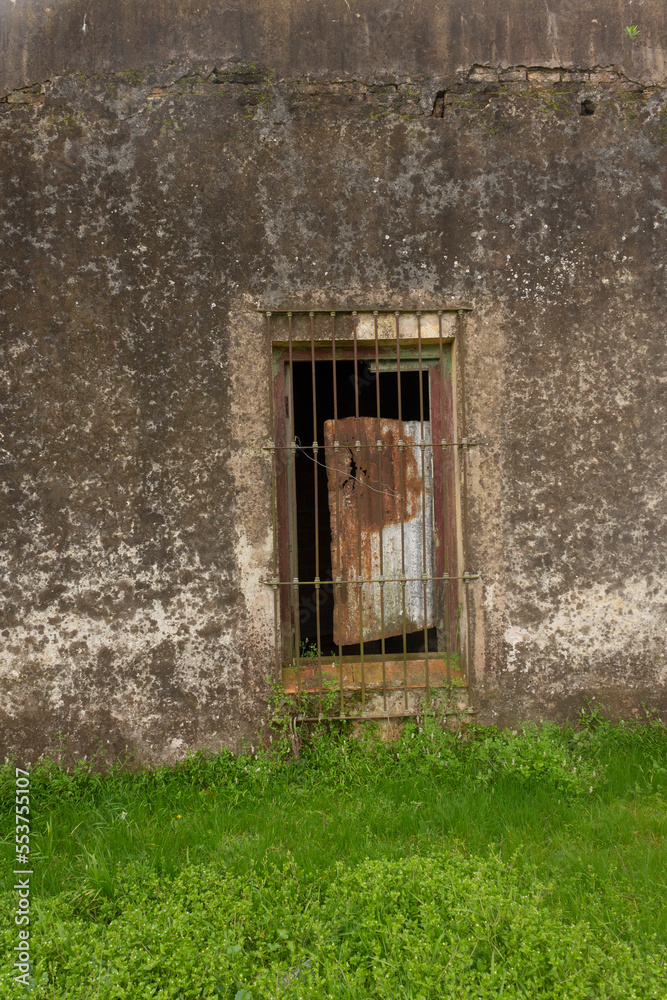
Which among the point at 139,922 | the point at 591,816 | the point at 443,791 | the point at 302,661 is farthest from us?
the point at 302,661

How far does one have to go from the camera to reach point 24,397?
3416 millimetres

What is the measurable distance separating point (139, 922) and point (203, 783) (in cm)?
111

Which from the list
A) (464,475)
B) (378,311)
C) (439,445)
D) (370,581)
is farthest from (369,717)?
(378,311)

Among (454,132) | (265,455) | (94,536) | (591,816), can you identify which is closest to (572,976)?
(591,816)

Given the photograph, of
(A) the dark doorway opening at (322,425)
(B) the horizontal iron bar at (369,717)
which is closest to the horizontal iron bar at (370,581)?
(B) the horizontal iron bar at (369,717)

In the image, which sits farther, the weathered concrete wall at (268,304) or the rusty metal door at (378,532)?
the rusty metal door at (378,532)

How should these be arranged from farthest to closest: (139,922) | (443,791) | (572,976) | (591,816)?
1. (443,791)
2. (591,816)
3. (139,922)
4. (572,976)

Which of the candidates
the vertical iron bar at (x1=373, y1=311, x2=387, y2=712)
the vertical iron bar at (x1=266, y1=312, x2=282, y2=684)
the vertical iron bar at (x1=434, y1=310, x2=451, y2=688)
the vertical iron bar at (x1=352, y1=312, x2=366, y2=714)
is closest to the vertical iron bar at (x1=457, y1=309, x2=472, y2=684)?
the vertical iron bar at (x1=434, y1=310, x2=451, y2=688)

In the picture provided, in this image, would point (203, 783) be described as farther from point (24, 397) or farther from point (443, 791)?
point (24, 397)

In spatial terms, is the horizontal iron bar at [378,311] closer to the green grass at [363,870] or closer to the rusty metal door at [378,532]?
the rusty metal door at [378,532]

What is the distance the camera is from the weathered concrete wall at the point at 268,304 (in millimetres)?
3420

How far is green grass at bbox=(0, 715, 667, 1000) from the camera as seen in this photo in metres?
2.07

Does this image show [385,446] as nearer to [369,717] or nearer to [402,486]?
[402,486]

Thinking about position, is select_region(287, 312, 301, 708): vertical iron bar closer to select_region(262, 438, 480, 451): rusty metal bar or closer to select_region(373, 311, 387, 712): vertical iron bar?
select_region(262, 438, 480, 451): rusty metal bar
